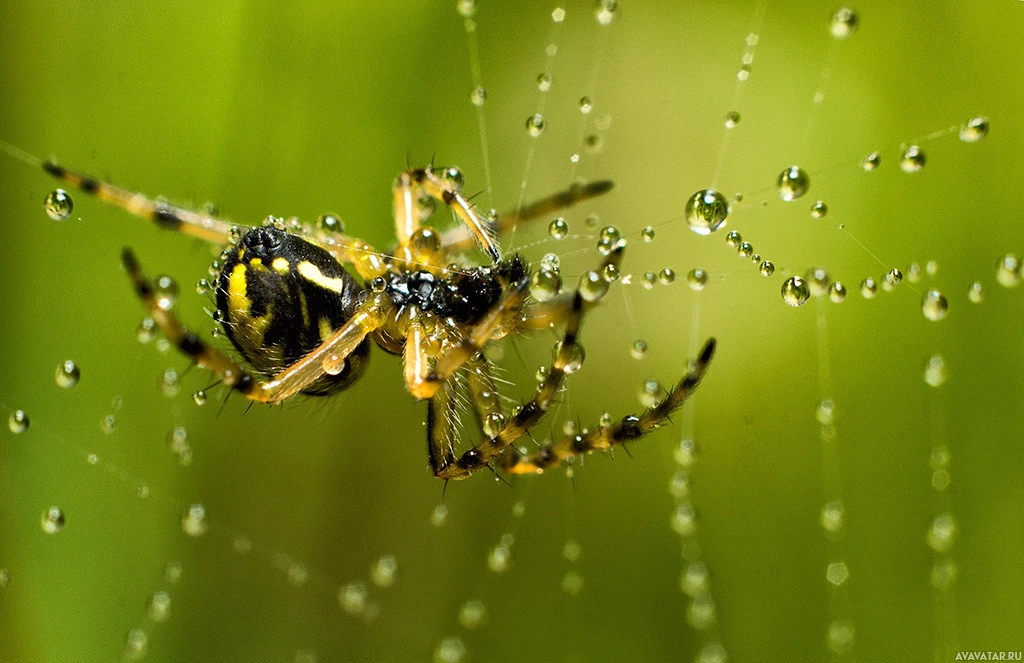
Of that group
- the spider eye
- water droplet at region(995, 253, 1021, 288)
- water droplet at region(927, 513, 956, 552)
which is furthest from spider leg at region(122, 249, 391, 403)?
water droplet at region(927, 513, 956, 552)

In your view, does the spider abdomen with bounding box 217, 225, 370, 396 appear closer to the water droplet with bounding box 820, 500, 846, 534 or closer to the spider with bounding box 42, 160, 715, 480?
the spider with bounding box 42, 160, 715, 480

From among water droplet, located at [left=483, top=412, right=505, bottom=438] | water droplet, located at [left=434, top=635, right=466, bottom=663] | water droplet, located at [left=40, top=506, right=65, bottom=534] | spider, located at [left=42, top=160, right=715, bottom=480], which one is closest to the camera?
spider, located at [left=42, top=160, right=715, bottom=480]

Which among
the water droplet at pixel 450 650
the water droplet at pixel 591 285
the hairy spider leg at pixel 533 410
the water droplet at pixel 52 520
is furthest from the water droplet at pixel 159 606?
the water droplet at pixel 591 285

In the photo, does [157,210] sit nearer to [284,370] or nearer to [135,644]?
[284,370]

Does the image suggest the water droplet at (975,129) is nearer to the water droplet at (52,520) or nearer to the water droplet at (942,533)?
the water droplet at (942,533)

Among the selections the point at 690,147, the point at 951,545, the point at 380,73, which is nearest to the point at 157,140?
the point at 380,73
